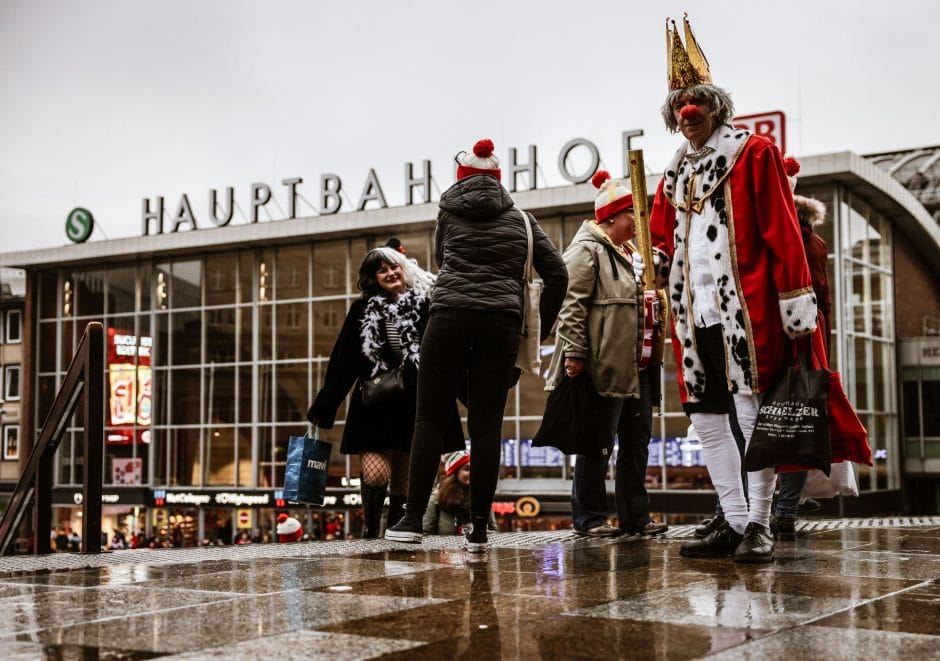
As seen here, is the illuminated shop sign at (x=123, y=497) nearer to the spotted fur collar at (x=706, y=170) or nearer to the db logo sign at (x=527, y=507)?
the db logo sign at (x=527, y=507)

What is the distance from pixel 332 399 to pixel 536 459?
27047 millimetres

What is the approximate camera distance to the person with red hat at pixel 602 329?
6055 mm

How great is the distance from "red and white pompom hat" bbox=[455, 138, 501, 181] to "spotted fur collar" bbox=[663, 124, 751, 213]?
85cm

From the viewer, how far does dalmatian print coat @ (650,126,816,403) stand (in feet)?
14.9

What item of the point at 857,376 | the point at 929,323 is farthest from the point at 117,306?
the point at 929,323

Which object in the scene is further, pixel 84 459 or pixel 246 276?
pixel 246 276

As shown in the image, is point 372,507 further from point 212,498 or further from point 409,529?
point 212,498

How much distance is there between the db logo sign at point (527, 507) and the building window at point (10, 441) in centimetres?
2218

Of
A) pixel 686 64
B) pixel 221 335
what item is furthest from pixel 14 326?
pixel 686 64

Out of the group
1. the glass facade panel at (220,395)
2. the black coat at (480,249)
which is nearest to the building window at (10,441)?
the glass facade panel at (220,395)

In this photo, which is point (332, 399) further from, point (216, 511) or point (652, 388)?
point (216, 511)

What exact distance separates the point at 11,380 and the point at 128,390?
8.66m

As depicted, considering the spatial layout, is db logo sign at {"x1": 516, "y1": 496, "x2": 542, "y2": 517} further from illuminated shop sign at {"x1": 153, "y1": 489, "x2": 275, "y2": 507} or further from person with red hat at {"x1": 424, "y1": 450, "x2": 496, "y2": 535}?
person with red hat at {"x1": 424, "y1": 450, "x2": 496, "y2": 535}

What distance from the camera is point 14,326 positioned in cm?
4591
